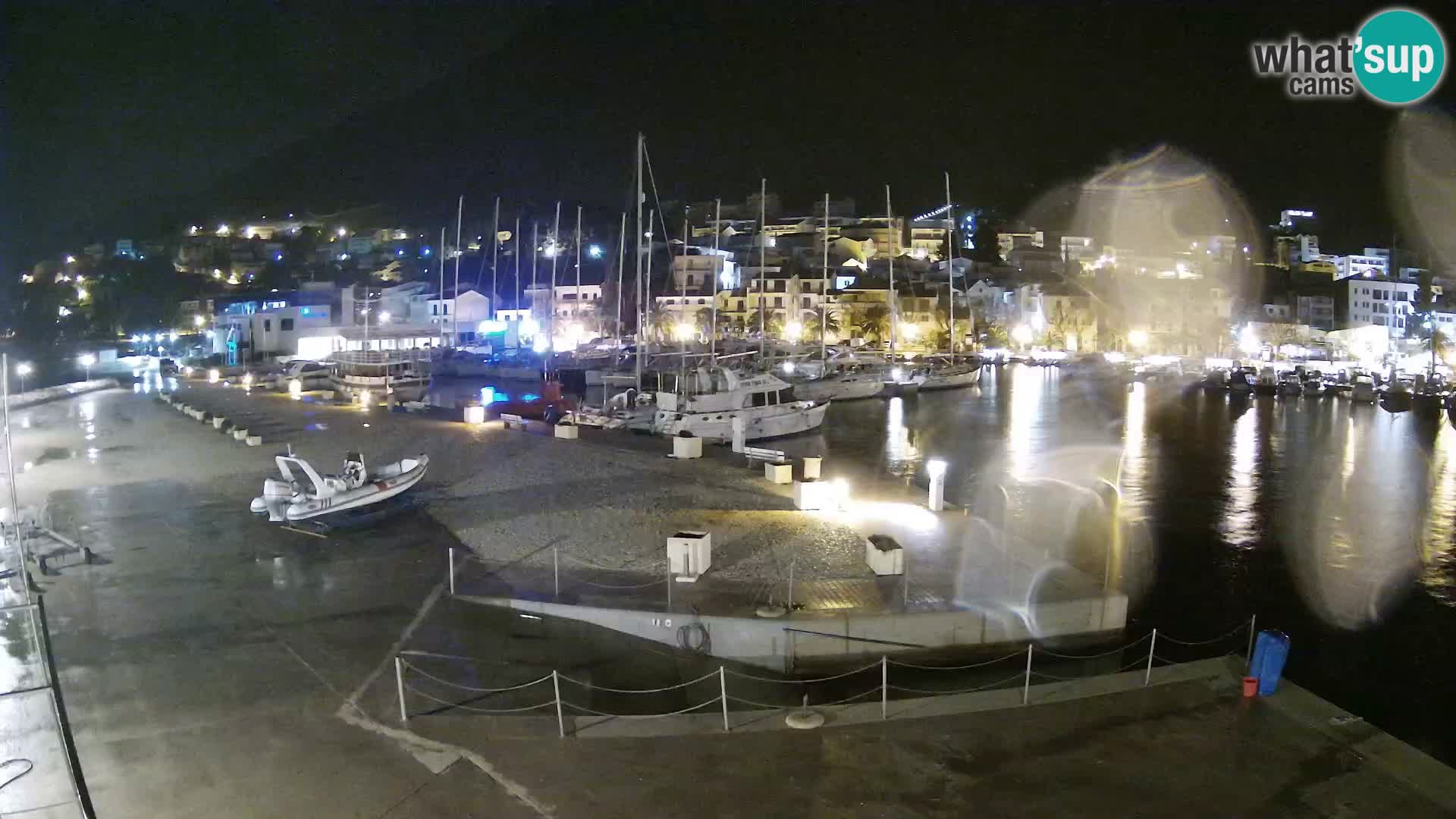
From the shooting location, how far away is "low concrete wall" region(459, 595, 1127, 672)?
8.82 meters

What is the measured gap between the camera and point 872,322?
77.2 metres

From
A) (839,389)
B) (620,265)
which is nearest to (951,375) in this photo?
(839,389)

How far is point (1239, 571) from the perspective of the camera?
49.8 feet

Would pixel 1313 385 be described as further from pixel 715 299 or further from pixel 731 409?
pixel 731 409

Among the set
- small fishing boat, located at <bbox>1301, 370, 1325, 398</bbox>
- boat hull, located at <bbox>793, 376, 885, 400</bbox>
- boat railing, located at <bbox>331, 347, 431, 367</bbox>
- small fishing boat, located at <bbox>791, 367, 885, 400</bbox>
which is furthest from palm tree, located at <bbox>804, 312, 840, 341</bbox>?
boat railing, located at <bbox>331, 347, 431, 367</bbox>

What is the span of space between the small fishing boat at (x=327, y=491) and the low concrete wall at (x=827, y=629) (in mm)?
3834

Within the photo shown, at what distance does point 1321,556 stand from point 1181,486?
23.0 feet

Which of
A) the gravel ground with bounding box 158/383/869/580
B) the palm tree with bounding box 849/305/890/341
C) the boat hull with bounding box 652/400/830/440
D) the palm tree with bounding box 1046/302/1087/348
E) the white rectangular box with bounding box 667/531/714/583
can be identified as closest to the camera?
the white rectangular box with bounding box 667/531/714/583

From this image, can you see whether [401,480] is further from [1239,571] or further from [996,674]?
[1239,571]

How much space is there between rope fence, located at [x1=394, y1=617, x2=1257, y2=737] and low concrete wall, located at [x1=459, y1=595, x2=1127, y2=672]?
0.21 metres

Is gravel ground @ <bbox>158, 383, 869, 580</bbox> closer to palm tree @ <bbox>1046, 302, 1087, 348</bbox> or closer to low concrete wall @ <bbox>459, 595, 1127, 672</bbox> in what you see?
low concrete wall @ <bbox>459, 595, 1127, 672</bbox>

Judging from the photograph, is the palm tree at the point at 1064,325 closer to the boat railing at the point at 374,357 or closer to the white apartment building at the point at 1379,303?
the white apartment building at the point at 1379,303

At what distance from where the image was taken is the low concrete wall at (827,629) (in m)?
8.82

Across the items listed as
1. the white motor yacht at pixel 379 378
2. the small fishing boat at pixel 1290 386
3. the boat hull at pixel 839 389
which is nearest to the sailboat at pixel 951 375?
the boat hull at pixel 839 389
